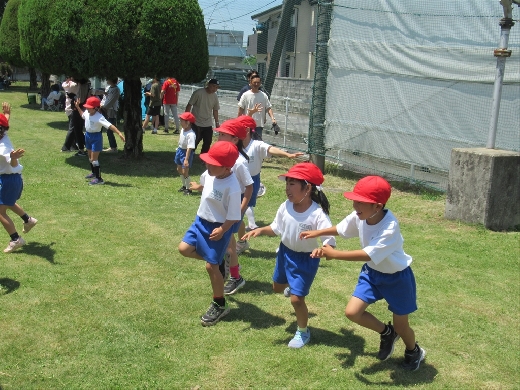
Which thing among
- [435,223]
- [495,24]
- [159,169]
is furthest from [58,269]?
[495,24]

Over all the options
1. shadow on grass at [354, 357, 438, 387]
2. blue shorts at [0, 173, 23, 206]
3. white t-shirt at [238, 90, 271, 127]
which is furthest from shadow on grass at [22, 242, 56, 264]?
white t-shirt at [238, 90, 271, 127]

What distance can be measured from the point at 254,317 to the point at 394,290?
1.50 metres

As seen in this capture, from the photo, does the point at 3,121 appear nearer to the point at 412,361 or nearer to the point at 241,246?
the point at 241,246

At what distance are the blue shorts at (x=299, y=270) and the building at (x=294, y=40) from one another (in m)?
21.6

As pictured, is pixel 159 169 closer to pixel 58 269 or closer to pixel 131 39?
pixel 131 39

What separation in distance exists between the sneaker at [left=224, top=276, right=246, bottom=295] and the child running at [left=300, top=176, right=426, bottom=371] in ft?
5.53

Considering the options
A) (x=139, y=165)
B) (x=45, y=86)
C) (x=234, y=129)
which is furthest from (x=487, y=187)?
(x=45, y=86)

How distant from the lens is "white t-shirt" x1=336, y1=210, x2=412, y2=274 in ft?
13.1

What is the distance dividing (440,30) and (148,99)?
33.9 ft

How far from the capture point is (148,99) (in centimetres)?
1797

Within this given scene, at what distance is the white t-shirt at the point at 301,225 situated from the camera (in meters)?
4.47

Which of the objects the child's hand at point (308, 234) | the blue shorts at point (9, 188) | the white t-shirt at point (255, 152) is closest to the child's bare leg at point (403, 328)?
the child's hand at point (308, 234)

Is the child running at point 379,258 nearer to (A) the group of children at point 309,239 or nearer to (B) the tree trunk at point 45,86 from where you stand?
Result: (A) the group of children at point 309,239

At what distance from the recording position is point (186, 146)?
9.70 metres
